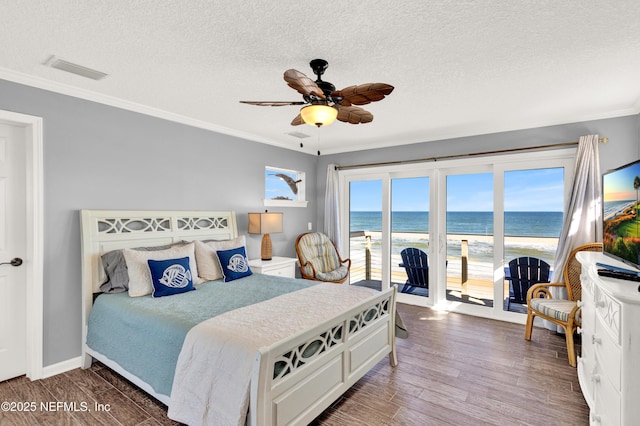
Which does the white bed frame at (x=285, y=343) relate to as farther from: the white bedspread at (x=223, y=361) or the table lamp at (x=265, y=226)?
the table lamp at (x=265, y=226)

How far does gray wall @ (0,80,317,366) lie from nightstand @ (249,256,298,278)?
866 mm

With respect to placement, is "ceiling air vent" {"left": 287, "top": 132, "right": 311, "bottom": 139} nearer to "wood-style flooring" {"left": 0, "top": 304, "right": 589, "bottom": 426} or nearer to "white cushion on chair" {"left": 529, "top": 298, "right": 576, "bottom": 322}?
"wood-style flooring" {"left": 0, "top": 304, "right": 589, "bottom": 426}

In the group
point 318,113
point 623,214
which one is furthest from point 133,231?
point 623,214

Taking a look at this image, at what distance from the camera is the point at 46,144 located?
2857 millimetres

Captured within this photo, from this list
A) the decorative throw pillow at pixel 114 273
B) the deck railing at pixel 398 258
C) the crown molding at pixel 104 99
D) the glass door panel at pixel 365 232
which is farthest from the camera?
the glass door panel at pixel 365 232

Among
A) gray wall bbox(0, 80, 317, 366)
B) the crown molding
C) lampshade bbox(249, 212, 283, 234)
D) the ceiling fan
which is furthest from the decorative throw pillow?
the ceiling fan

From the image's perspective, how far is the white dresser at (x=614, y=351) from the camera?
1.43 m

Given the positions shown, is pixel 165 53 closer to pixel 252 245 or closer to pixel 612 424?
pixel 252 245

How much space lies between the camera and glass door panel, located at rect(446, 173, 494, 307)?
448 centimetres

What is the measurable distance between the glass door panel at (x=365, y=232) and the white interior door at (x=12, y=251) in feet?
14.0

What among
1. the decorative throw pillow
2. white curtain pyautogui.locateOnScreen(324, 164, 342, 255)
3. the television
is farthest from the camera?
white curtain pyautogui.locateOnScreen(324, 164, 342, 255)

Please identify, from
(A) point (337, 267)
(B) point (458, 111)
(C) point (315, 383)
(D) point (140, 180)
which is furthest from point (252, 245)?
(B) point (458, 111)

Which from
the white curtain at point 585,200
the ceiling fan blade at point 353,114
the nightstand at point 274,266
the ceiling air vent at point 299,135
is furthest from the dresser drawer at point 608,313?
the ceiling air vent at point 299,135

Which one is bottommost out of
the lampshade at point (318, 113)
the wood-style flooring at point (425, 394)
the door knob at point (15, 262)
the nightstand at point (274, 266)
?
the wood-style flooring at point (425, 394)
